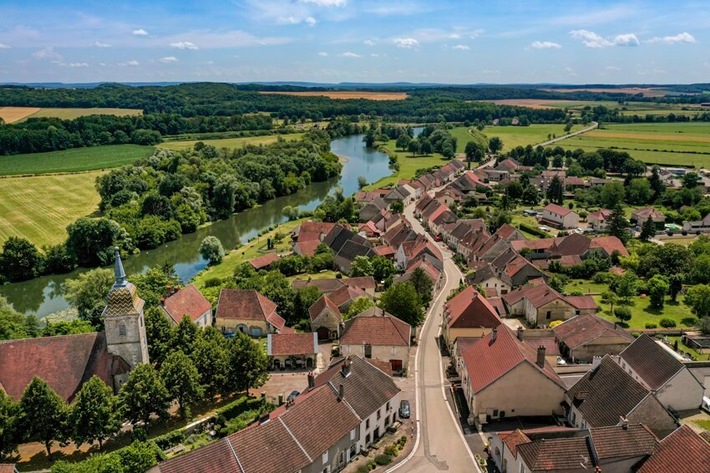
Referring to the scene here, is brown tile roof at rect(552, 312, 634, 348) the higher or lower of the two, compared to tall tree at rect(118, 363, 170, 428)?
lower

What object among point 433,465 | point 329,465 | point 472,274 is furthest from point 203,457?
point 472,274

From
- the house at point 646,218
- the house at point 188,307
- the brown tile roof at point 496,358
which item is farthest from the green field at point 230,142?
the brown tile roof at point 496,358

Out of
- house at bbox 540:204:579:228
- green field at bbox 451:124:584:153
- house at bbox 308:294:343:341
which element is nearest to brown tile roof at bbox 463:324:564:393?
house at bbox 308:294:343:341

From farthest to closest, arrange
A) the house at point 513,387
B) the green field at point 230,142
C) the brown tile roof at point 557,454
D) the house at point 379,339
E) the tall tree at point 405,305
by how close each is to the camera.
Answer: the green field at point 230,142 → the tall tree at point 405,305 → the house at point 379,339 → the house at point 513,387 → the brown tile roof at point 557,454

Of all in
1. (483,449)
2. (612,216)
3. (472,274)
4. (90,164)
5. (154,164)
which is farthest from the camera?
(90,164)

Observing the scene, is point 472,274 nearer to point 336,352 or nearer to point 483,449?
point 336,352

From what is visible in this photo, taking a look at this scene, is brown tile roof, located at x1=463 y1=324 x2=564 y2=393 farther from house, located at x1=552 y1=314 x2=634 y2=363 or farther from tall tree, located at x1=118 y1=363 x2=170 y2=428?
tall tree, located at x1=118 y1=363 x2=170 y2=428

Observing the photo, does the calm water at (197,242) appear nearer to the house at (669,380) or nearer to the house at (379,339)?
the house at (379,339)
